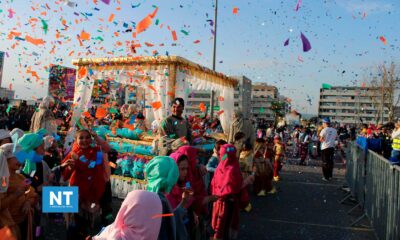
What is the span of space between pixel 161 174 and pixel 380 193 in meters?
4.08

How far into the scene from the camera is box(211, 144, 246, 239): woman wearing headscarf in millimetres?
4945

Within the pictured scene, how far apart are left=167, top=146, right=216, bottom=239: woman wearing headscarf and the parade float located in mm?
3396

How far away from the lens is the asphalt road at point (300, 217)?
5660 millimetres

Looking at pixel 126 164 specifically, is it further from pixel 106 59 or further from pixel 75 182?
pixel 106 59

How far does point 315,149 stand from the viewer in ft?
58.4

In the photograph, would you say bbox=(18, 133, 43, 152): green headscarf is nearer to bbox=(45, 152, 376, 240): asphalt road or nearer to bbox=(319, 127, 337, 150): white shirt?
bbox=(45, 152, 376, 240): asphalt road

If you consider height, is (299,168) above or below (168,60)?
below

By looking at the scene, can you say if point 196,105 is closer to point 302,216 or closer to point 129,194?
point 302,216

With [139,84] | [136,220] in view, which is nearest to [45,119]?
[139,84]

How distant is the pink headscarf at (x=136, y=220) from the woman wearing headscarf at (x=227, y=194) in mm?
2908

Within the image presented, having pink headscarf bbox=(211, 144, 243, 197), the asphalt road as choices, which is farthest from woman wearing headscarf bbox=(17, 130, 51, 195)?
pink headscarf bbox=(211, 144, 243, 197)

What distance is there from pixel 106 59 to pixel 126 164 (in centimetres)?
441

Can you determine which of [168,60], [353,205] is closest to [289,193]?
[353,205]
